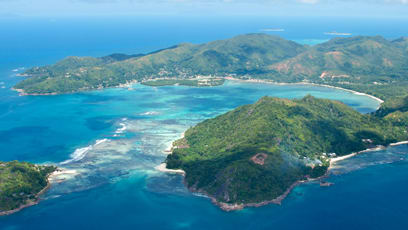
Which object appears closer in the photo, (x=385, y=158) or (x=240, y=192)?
(x=240, y=192)

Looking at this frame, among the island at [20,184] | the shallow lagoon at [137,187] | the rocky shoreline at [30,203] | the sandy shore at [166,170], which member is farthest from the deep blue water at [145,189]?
the island at [20,184]

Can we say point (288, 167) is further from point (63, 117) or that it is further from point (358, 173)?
point (63, 117)

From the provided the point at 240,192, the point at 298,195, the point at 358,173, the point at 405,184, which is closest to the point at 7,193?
the point at 240,192

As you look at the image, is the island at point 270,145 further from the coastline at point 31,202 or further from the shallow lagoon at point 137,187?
the coastline at point 31,202

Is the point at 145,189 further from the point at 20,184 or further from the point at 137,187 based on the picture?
the point at 20,184

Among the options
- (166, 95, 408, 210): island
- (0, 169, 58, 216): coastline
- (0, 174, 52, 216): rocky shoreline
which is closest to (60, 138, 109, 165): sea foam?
(0, 169, 58, 216): coastline

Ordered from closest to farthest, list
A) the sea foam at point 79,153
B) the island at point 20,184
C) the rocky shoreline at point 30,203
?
the rocky shoreline at point 30,203 < the island at point 20,184 < the sea foam at point 79,153
